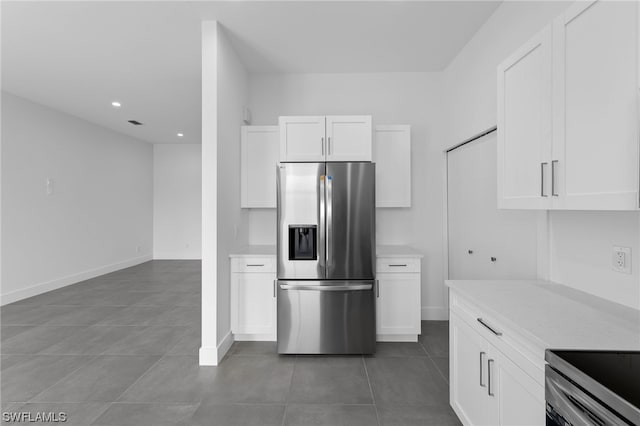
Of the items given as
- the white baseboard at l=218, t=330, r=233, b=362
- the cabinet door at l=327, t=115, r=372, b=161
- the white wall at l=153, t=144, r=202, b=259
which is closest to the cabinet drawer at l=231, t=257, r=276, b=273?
the white baseboard at l=218, t=330, r=233, b=362

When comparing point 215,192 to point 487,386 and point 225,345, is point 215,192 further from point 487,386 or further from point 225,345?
point 487,386

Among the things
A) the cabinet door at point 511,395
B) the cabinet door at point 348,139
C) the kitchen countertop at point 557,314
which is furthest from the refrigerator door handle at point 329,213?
the cabinet door at point 511,395

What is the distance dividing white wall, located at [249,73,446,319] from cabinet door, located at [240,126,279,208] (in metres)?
0.33

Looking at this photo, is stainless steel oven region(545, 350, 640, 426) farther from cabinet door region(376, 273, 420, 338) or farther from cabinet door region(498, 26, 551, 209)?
cabinet door region(376, 273, 420, 338)

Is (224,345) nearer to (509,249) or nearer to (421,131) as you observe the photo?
(509,249)

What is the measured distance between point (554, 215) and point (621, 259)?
474mm

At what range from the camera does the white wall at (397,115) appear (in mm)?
3641

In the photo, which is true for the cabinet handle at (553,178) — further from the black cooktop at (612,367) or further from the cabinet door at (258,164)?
the cabinet door at (258,164)

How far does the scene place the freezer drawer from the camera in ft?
9.11

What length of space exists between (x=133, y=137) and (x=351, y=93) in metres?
5.98

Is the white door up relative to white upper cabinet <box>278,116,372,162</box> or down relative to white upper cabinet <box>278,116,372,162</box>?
down

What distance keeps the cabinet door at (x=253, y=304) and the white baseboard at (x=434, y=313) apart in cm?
187

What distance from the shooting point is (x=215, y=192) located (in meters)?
2.67

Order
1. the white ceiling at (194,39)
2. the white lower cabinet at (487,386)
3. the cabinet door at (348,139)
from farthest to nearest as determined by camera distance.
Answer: the cabinet door at (348,139) → the white ceiling at (194,39) → the white lower cabinet at (487,386)
